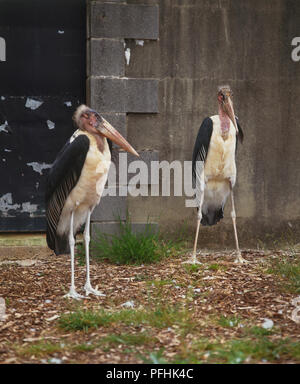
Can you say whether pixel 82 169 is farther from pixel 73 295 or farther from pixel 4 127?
pixel 4 127

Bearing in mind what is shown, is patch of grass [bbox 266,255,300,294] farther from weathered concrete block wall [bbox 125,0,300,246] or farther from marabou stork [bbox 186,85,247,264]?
weathered concrete block wall [bbox 125,0,300,246]

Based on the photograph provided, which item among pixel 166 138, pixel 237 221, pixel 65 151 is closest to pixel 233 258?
pixel 237 221

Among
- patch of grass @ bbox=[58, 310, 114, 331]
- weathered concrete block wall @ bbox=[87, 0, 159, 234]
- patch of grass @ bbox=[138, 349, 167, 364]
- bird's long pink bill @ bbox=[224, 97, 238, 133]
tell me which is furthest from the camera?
weathered concrete block wall @ bbox=[87, 0, 159, 234]

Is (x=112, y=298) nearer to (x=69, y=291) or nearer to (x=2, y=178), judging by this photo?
(x=69, y=291)

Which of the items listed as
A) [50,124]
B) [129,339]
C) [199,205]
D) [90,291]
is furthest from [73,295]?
[50,124]

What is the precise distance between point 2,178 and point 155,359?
13.6 ft

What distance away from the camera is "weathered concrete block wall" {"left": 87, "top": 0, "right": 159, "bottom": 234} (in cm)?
685

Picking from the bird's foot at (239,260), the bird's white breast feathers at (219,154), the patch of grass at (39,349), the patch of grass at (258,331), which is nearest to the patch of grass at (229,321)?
the patch of grass at (258,331)

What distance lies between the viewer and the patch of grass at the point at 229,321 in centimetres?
434

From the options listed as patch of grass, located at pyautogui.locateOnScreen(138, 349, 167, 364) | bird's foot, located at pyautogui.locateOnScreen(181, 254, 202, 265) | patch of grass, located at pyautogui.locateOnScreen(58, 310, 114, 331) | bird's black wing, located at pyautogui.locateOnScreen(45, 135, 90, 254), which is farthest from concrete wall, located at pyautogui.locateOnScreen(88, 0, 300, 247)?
patch of grass, located at pyautogui.locateOnScreen(138, 349, 167, 364)

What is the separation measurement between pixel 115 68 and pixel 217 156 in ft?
5.30

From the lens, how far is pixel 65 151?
5316 mm

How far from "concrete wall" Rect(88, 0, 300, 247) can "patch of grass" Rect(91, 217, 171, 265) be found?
19.5 inches

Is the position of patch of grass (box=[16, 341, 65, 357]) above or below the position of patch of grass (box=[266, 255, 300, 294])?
below
